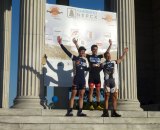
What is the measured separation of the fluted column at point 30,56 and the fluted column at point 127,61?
491cm

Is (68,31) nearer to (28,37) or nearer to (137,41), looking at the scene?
(28,37)

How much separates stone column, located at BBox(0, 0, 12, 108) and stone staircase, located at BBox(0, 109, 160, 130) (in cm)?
1207

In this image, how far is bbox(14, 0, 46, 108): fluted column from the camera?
21.1m

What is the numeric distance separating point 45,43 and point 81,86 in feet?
13.3

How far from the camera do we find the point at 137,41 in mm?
37344

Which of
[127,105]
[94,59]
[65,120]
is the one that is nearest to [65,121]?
[65,120]

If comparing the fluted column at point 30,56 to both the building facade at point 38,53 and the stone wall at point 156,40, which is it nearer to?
the building facade at point 38,53

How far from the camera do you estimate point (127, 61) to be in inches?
918

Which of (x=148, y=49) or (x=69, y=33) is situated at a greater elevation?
(x=148, y=49)

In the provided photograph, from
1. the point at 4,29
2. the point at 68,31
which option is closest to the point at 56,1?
the point at 4,29

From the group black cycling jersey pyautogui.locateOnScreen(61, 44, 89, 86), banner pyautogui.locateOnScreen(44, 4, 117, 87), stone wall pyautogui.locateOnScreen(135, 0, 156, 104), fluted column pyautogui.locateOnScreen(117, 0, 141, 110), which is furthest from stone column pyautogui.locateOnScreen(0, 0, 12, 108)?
black cycling jersey pyautogui.locateOnScreen(61, 44, 89, 86)

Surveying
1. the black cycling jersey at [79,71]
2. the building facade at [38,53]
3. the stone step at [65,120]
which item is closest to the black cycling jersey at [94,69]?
the black cycling jersey at [79,71]

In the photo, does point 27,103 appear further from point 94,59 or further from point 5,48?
point 5,48

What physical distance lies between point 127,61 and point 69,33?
3.94 metres
